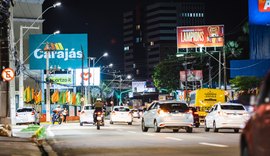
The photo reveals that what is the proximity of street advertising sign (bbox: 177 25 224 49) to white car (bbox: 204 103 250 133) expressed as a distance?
53.9m

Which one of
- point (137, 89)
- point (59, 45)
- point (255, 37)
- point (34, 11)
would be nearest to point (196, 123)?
point (255, 37)

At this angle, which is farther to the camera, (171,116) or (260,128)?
(171,116)

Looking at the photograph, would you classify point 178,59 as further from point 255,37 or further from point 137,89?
point 137,89

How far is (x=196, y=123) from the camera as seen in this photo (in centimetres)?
4125

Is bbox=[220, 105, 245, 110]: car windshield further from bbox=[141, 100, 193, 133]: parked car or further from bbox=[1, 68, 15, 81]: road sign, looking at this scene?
bbox=[1, 68, 15, 81]: road sign

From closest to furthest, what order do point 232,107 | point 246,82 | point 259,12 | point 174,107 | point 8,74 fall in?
1. point 8,74
2. point 174,107
3. point 232,107
4. point 259,12
5. point 246,82

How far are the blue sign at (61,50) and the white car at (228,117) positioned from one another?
41025mm

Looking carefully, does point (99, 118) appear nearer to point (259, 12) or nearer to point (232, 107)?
point (232, 107)

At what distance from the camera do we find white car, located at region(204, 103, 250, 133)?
30.9 metres

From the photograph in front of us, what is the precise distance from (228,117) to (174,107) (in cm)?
284

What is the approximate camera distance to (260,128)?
733 cm

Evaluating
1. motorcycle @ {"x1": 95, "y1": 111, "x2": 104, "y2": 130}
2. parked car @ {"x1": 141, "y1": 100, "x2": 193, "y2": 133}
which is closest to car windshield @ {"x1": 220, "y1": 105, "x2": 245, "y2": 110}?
parked car @ {"x1": 141, "y1": 100, "x2": 193, "y2": 133}

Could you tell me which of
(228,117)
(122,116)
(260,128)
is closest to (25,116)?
(122,116)

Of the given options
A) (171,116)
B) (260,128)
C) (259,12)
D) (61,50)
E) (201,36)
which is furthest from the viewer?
(201,36)
